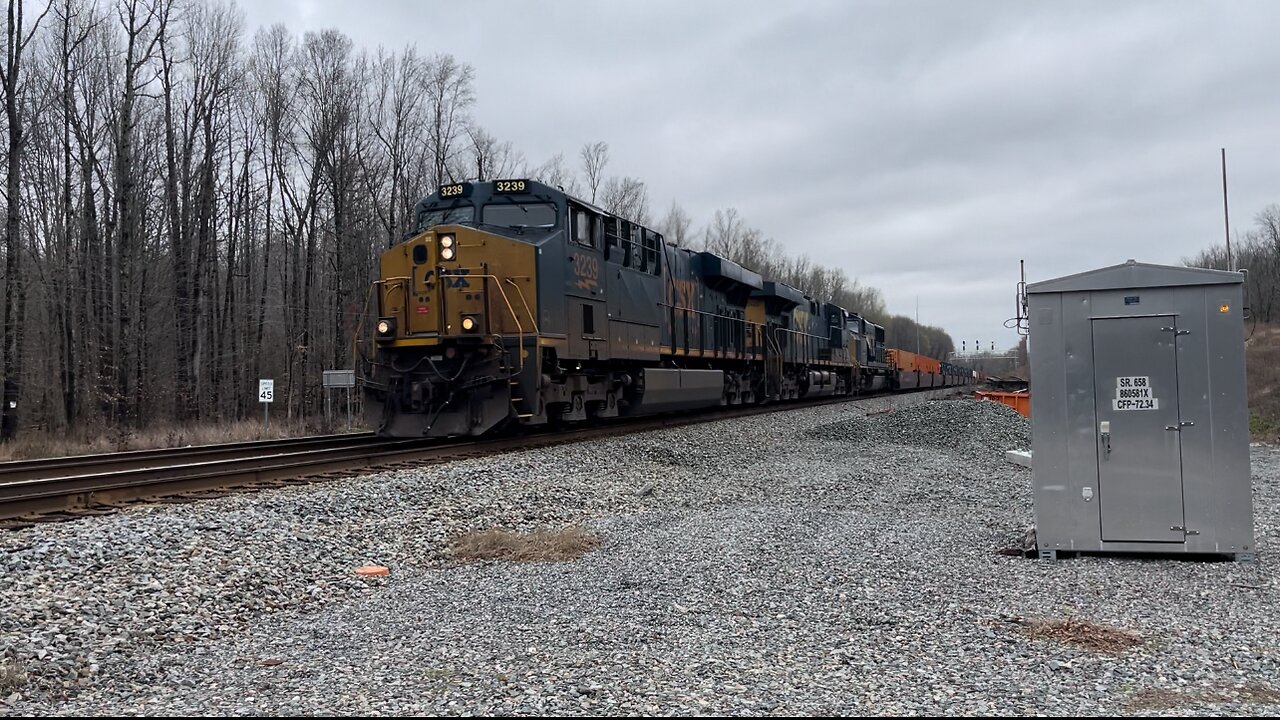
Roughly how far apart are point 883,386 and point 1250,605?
122ft

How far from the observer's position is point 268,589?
18.9 feet

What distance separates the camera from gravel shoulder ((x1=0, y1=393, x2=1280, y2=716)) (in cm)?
384

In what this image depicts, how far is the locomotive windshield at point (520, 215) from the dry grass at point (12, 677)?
9946mm

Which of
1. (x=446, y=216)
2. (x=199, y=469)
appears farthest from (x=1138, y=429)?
(x=446, y=216)

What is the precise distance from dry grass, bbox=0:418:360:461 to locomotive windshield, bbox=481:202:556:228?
8221 millimetres

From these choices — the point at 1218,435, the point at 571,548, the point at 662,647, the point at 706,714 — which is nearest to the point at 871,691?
the point at 706,714

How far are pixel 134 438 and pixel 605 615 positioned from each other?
16221 mm

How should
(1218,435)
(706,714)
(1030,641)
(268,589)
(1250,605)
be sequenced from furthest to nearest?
(1218,435) < (268,589) < (1250,605) < (1030,641) < (706,714)

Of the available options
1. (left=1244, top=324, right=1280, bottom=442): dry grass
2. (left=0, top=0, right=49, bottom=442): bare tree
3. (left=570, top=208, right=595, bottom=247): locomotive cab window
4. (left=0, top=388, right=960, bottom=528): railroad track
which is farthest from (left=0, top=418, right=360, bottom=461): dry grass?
(left=1244, top=324, right=1280, bottom=442): dry grass

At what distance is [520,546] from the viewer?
23.4 ft

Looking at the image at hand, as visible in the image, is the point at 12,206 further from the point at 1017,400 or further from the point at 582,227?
the point at 1017,400

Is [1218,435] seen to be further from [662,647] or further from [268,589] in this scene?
[268,589]

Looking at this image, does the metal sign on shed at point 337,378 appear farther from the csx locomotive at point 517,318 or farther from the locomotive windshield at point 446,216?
the locomotive windshield at point 446,216

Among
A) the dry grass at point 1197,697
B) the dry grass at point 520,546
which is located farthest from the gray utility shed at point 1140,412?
the dry grass at point 520,546
